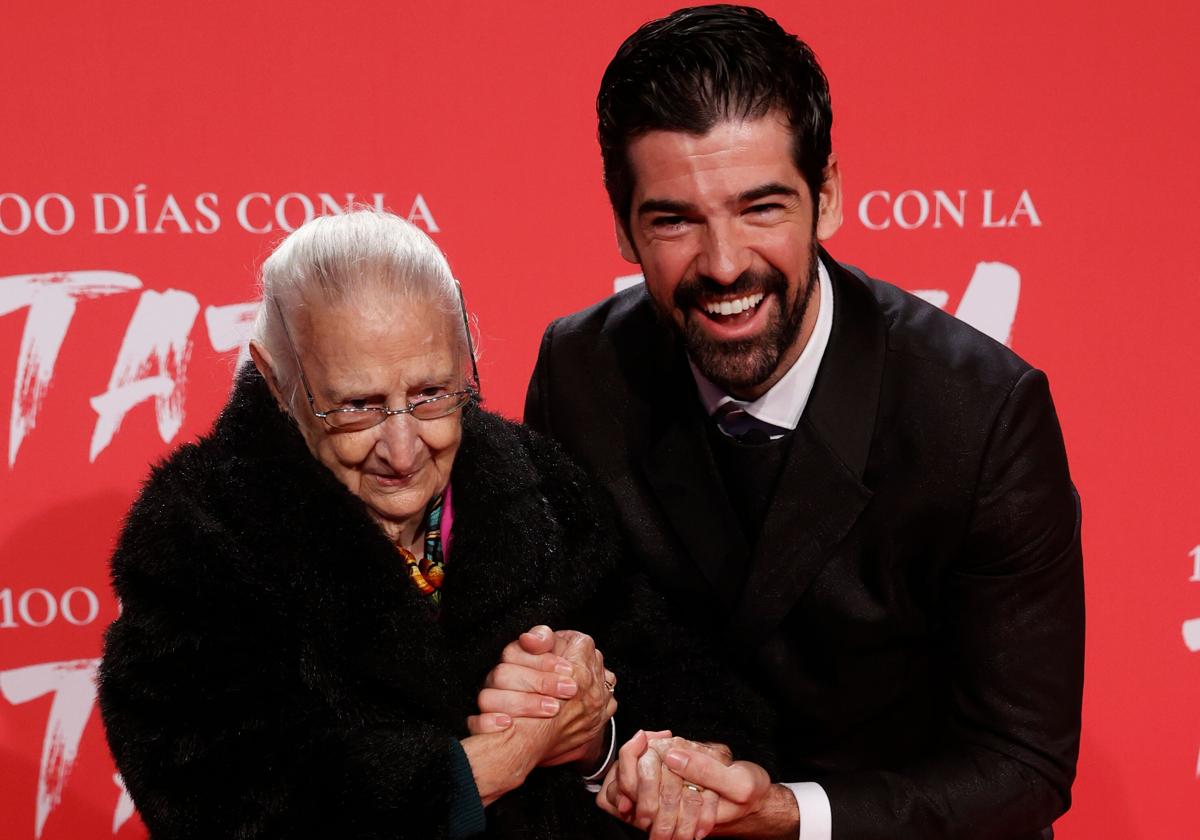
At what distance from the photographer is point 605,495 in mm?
1833

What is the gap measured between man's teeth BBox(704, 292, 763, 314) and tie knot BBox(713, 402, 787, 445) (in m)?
0.17

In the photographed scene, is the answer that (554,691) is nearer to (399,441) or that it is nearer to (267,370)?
(399,441)

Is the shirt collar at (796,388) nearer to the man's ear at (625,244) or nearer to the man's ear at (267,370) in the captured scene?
the man's ear at (625,244)

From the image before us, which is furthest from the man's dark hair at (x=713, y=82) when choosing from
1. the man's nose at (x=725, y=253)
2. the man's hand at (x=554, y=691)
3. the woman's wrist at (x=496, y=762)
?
the woman's wrist at (x=496, y=762)

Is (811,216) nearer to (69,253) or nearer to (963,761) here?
(963,761)

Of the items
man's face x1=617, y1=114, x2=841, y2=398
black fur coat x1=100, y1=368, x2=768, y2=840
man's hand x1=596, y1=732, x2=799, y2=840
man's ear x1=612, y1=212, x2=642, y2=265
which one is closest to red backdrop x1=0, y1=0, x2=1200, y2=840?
man's ear x1=612, y1=212, x2=642, y2=265

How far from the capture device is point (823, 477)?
169 centimetres

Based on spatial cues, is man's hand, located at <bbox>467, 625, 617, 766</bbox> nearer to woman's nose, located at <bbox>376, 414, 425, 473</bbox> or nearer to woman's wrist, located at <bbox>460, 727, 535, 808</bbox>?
woman's wrist, located at <bbox>460, 727, 535, 808</bbox>

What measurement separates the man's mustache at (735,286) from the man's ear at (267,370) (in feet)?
1.73

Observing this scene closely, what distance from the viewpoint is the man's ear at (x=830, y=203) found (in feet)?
5.71

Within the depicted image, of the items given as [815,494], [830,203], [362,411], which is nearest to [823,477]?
[815,494]

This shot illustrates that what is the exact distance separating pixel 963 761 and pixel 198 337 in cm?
150

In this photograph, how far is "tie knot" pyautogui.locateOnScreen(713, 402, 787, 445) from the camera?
1776 millimetres

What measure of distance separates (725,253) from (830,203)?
230mm
